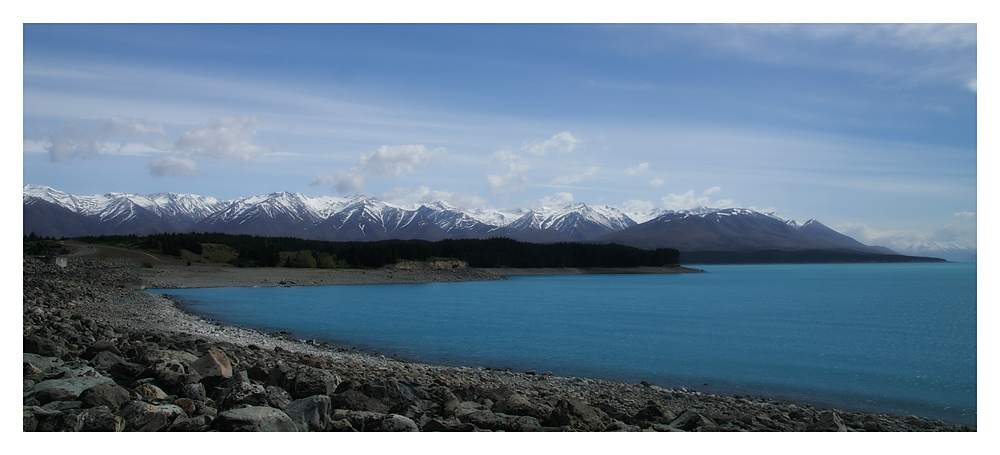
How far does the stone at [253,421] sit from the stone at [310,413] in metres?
0.40

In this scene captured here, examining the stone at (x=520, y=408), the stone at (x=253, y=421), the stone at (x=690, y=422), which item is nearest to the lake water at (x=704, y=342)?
the stone at (x=690, y=422)

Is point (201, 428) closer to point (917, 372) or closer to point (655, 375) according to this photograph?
point (655, 375)

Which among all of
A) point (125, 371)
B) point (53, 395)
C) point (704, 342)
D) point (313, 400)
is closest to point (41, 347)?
point (125, 371)

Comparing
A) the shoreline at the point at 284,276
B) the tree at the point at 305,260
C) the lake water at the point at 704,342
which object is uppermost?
the tree at the point at 305,260

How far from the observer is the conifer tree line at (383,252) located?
79438mm

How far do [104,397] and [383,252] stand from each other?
273ft

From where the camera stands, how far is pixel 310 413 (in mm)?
6145

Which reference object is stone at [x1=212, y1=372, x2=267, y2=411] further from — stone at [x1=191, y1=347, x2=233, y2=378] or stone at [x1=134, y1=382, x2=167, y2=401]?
stone at [x1=191, y1=347, x2=233, y2=378]

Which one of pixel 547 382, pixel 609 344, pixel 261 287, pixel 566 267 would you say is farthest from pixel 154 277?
pixel 566 267

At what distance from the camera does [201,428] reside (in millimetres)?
5551

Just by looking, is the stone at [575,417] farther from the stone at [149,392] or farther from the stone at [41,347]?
the stone at [41,347]

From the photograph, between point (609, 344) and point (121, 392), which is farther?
point (609, 344)

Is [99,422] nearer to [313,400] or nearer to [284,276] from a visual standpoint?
[313,400]

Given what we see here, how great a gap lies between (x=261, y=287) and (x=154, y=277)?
345 inches
